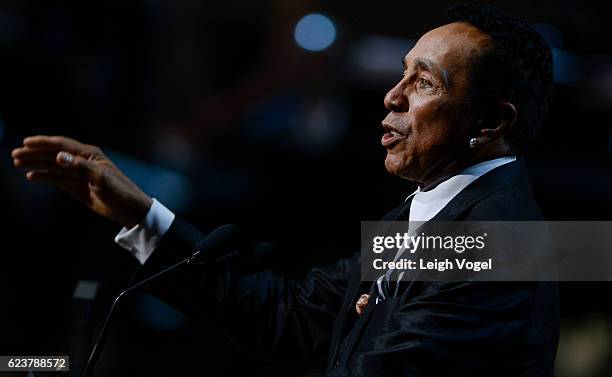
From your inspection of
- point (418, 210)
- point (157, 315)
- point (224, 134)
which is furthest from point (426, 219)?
point (157, 315)

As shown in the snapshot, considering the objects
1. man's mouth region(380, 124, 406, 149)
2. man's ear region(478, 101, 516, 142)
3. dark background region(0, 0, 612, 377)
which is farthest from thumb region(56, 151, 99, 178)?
dark background region(0, 0, 612, 377)

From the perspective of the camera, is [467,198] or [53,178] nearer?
[467,198]

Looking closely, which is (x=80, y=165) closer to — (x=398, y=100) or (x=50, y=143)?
(x=50, y=143)

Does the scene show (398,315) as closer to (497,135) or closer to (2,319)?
(497,135)

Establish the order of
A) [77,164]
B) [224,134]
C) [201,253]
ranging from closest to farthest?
[201,253]
[77,164]
[224,134]

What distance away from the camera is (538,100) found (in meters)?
1.57

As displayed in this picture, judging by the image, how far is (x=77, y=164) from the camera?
1.71 m

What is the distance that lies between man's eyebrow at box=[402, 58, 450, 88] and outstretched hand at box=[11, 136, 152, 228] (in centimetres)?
66

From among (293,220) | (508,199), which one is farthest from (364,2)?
(508,199)

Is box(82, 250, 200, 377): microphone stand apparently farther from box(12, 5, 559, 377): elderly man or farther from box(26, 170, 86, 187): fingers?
box(26, 170, 86, 187): fingers

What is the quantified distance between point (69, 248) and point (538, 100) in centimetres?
187

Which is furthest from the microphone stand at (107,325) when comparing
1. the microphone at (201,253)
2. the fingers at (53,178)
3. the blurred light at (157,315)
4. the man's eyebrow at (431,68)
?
the blurred light at (157,315)

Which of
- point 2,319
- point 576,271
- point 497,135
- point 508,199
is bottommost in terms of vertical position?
point 2,319

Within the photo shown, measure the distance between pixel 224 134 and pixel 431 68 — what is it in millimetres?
1659
